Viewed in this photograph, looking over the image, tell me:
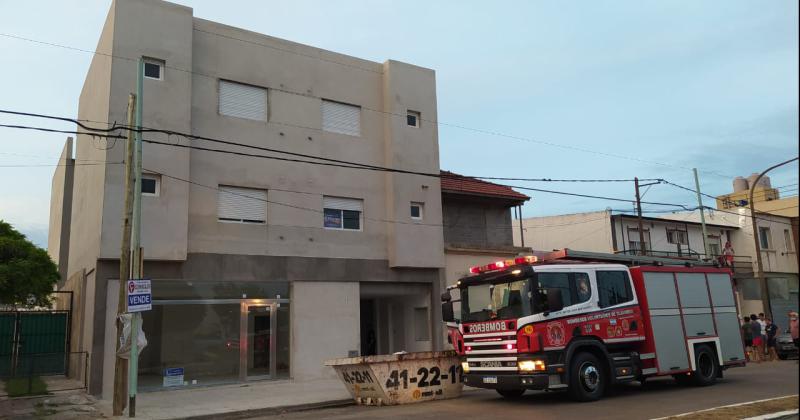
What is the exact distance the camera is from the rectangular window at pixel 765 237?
39812 millimetres

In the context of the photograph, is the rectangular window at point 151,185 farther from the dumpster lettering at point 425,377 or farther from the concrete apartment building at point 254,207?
the dumpster lettering at point 425,377

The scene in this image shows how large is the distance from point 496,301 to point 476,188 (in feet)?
42.0

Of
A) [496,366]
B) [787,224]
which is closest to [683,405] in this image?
[496,366]

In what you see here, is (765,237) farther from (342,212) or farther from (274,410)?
(274,410)

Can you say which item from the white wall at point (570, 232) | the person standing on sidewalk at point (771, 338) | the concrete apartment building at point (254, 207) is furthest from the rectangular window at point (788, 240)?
the concrete apartment building at point (254, 207)

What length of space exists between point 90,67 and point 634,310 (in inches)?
736

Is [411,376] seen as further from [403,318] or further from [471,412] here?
[403,318]

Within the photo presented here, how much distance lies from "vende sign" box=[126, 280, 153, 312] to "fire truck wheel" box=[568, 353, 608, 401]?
28.7 feet

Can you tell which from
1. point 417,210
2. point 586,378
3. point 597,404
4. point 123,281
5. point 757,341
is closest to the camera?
point 597,404

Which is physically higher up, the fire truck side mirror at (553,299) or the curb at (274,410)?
the fire truck side mirror at (553,299)

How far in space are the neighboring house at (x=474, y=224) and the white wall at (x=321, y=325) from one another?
4.15 m

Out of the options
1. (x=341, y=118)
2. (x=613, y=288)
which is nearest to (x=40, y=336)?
(x=341, y=118)

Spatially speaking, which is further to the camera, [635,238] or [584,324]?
[635,238]

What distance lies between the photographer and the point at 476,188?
82.1ft
